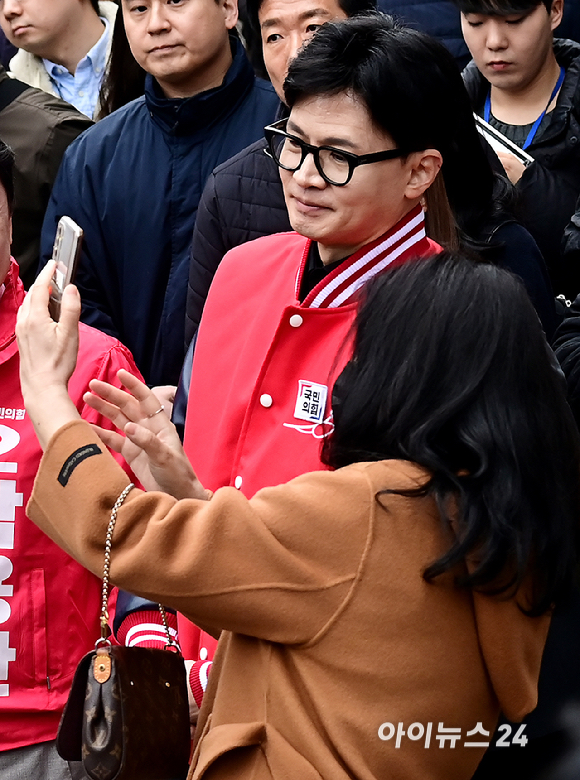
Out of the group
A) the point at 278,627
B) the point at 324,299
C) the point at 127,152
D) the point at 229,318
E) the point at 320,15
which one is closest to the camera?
the point at 278,627

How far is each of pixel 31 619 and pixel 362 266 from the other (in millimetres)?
1005

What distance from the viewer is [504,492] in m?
1.75

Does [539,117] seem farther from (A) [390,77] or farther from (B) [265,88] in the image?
(A) [390,77]

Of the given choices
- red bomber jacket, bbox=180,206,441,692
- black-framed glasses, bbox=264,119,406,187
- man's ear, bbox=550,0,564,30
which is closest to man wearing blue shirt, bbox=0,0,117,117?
man's ear, bbox=550,0,564,30

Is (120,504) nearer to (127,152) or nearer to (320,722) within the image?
(320,722)

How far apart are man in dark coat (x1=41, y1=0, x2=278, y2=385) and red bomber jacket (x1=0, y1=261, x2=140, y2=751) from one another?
42.2 inches

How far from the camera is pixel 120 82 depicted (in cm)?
429

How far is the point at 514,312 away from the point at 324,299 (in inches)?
Answer: 21.3

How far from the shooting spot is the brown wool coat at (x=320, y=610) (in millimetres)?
1734

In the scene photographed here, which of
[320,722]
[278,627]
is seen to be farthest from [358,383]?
[320,722]

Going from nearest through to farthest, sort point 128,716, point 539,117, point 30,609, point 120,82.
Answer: point 128,716, point 30,609, point 539,117, point 120,82

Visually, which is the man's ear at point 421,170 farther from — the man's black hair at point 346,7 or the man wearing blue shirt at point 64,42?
the man wearing blue shirt at point 64,42

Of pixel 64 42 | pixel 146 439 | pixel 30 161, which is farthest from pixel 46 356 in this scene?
pixel 64 42

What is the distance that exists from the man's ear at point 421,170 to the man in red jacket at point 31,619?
75 cm
